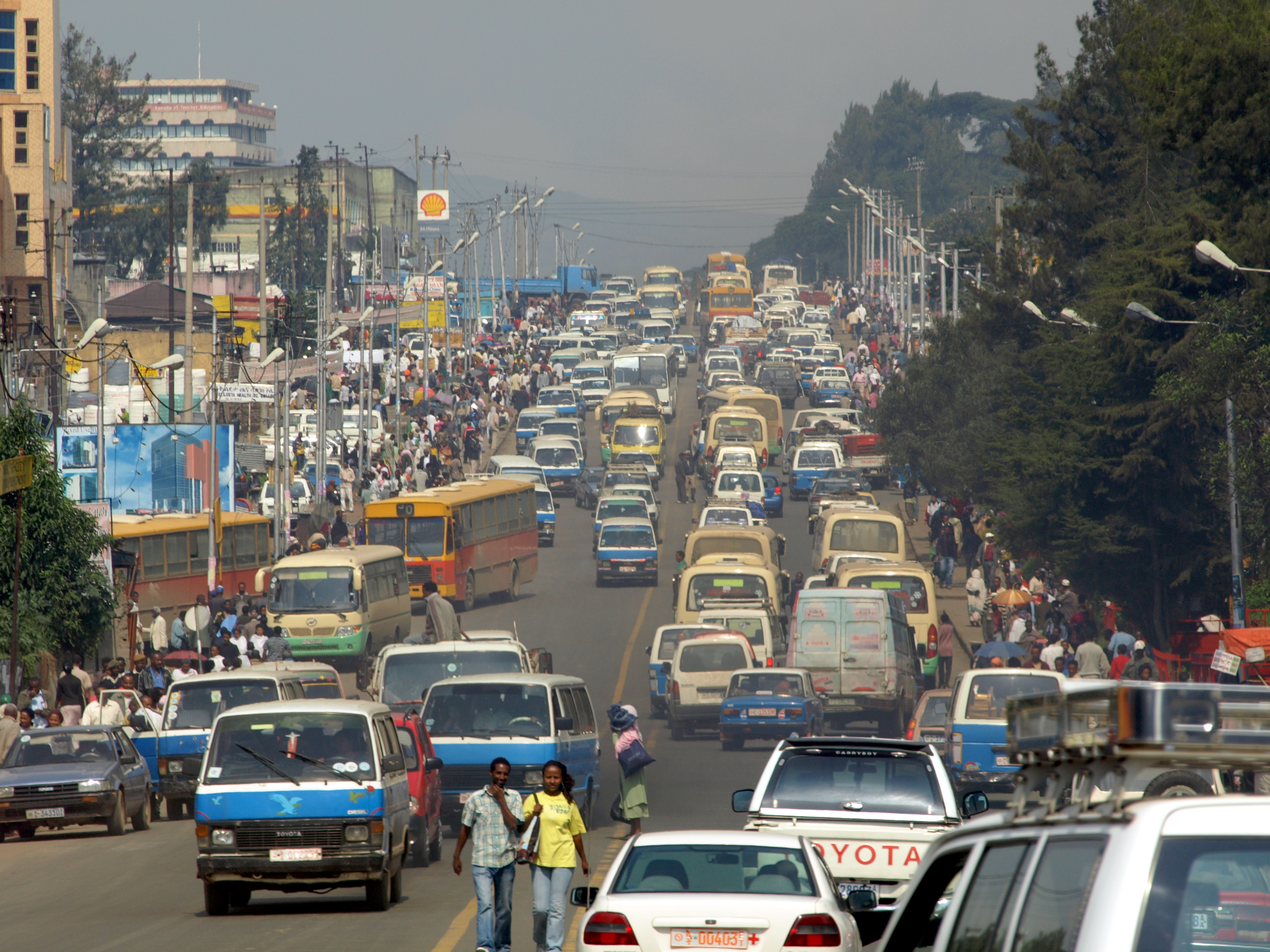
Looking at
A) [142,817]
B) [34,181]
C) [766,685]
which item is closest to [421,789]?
[142,817]

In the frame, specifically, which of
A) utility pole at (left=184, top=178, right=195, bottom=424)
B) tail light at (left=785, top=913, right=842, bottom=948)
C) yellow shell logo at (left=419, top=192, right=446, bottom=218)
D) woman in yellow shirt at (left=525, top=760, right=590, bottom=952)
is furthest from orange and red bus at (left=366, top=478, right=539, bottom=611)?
yellow shell logo at (left=419, top=192, right=446, bottom=218)

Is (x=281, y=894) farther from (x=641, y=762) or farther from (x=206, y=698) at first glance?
(x=206, y=698)

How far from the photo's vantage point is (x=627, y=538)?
165 feet

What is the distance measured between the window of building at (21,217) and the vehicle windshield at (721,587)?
42094 millimetres

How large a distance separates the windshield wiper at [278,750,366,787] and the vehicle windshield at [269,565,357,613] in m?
23.8

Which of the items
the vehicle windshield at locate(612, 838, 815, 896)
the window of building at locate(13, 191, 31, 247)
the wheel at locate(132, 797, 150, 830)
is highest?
the window of building at locate(13, 191, 31, 247)

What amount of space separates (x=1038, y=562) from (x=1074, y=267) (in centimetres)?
961

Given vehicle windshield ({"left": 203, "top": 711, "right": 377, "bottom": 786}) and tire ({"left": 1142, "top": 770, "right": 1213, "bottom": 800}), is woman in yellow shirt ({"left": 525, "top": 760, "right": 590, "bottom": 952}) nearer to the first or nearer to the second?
vehicle windshield ({"left": 203, "top": 711, "right": 377, "bottom": 786})

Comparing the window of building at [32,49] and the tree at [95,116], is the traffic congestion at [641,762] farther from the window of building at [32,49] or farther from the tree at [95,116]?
the tree at [95,116]

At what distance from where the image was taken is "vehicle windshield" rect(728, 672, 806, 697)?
96.1ft

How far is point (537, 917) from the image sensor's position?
12.7m

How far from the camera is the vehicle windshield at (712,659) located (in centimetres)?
3159

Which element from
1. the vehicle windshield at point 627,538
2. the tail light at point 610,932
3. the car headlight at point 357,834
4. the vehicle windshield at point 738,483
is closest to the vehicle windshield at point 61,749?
the car headlight at point 357,834

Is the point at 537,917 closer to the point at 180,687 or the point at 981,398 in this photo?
the point at 180,687
